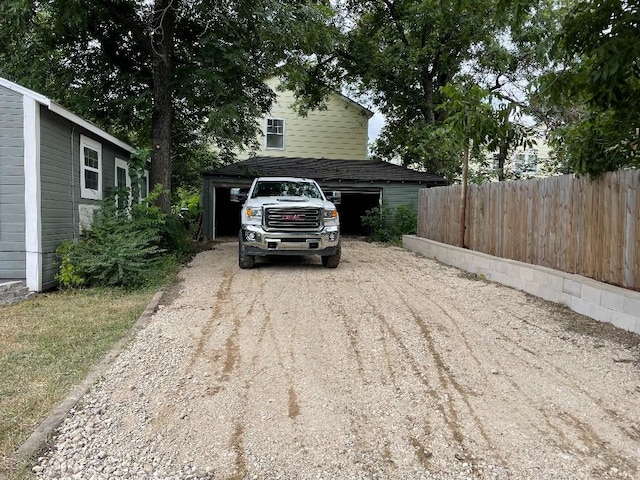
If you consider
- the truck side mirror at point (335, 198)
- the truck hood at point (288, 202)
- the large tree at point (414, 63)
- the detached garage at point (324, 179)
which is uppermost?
the large tree at point (414, 63)

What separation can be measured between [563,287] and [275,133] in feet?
54.4

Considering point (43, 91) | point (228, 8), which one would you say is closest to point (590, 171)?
point (228, 8)

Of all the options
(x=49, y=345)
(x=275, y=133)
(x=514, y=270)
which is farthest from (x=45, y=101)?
(x=275, y=133)

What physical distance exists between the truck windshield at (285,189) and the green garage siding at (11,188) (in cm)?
453

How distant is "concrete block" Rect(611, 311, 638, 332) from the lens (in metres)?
5.62

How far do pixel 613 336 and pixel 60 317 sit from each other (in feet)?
23.0

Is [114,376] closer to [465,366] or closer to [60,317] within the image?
[60,317]

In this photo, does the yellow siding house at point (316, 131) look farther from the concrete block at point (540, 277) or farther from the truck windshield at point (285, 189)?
the concrete block at point (540, 277)

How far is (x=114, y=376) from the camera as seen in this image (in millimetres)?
4320

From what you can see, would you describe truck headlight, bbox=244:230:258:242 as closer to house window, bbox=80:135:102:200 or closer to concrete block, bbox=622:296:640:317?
house window, bbox=80:135:102:200

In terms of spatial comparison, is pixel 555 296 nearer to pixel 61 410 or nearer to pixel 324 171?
pixel 61 410

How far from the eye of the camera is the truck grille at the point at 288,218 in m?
9.84

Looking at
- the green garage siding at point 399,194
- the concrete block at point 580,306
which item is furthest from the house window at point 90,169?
the green garage siding at point 399,194

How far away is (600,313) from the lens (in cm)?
625
